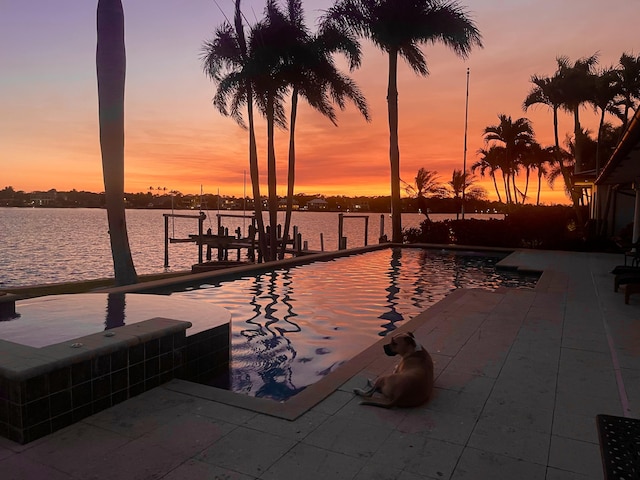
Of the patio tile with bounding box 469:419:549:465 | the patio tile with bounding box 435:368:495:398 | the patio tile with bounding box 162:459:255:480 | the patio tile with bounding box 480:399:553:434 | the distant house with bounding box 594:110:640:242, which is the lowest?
the patio tile with bounding box 435:368:495:398

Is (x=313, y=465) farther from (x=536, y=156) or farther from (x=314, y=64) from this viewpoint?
(x=536, y=156)

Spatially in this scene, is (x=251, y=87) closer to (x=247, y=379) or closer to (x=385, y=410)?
(x=247, y=379)

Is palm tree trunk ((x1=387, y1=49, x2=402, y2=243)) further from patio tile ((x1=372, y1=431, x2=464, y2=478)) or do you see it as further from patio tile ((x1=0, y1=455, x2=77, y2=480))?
patio tile ((x1=0, y1=455, x2=77, y2=480))

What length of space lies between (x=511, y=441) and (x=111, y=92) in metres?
11.0

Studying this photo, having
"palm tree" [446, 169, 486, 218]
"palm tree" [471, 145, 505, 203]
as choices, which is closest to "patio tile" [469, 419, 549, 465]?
"palm tree" [446, 169, 486, 218]

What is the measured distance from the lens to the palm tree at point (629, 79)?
21547 millimetres

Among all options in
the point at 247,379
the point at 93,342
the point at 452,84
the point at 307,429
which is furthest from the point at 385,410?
the point at 452,84

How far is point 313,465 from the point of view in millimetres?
2615

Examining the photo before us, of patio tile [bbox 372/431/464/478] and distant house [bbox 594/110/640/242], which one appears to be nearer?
patio tile [bbox 372/431/464/478]

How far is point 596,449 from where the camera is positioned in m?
2.83

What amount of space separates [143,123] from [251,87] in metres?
14.6

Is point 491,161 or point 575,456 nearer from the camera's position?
point 575,456

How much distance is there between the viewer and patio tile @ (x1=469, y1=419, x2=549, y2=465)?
2.78m

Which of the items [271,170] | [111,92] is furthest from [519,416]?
[271,170]
